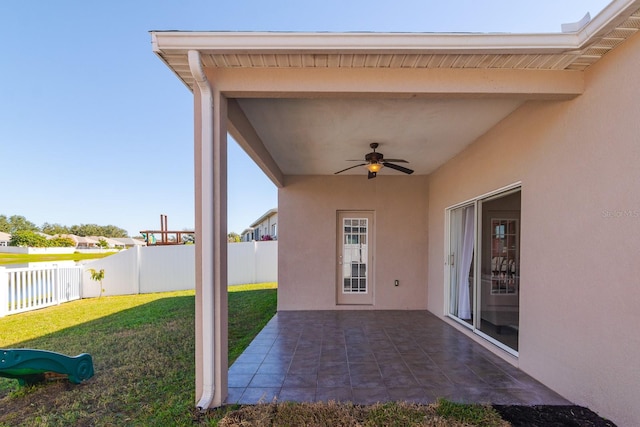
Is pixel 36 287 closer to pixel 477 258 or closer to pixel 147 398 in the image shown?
pixel 147 398

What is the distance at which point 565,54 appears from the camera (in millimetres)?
2240

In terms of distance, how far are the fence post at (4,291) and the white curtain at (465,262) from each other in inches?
334

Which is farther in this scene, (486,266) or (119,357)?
(486,266)

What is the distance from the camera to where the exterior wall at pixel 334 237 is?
621 cm

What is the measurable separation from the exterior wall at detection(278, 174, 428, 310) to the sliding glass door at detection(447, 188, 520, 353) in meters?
1.09

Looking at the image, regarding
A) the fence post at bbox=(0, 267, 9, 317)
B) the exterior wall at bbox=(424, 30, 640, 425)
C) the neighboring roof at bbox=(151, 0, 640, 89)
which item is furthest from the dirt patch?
the fence post at bbox=(0, 267, 9, 317)

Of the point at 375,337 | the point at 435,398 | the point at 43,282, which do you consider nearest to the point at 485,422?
the point at 435,398

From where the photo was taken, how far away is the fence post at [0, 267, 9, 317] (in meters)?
5.96

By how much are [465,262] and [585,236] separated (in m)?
2.47

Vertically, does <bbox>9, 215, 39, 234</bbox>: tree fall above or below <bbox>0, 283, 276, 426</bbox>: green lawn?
above

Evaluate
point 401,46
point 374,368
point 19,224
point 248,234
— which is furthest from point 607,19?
point 19,224

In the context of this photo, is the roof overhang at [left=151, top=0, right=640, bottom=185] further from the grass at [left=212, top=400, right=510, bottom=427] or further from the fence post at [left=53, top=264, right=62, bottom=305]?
the fence post at [left=53, top=264, right=62, bottom=305]

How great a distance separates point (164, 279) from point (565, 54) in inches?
415

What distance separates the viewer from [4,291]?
6004mm
